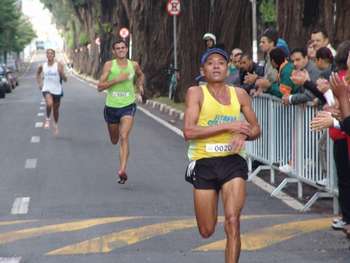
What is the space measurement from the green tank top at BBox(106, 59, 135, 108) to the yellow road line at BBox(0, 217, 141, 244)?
10.5 ft

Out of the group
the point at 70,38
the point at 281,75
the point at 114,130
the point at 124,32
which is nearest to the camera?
the point at 281,75

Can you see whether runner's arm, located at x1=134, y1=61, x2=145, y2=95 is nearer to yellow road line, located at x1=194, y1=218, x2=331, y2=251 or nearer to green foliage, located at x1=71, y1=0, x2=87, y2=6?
yellow road line, located at x1=194, y1=218, x2=331, y2=251

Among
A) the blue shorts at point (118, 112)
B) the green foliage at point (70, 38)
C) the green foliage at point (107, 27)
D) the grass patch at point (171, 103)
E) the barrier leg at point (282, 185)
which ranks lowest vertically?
the green foliage at point (70, 38)

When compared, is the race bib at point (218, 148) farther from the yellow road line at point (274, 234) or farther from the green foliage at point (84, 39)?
the green foliage at point (84, 39)

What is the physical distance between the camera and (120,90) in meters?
13.5

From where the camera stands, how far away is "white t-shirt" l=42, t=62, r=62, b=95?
67.7ft

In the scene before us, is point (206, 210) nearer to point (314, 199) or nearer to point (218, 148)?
point (218, 148)

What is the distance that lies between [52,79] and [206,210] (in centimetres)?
1379

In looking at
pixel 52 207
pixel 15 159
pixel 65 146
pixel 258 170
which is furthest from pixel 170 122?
pixel 52 207

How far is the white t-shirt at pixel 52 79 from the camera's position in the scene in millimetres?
20641

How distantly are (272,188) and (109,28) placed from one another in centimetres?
5848

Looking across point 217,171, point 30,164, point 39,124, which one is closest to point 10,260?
point 217,171

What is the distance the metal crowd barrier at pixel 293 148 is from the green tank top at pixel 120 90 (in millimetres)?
1799

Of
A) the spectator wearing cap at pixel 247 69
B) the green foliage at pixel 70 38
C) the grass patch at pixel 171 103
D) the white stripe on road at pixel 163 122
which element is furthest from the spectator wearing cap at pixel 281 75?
the green foliage at pixel 70 38
